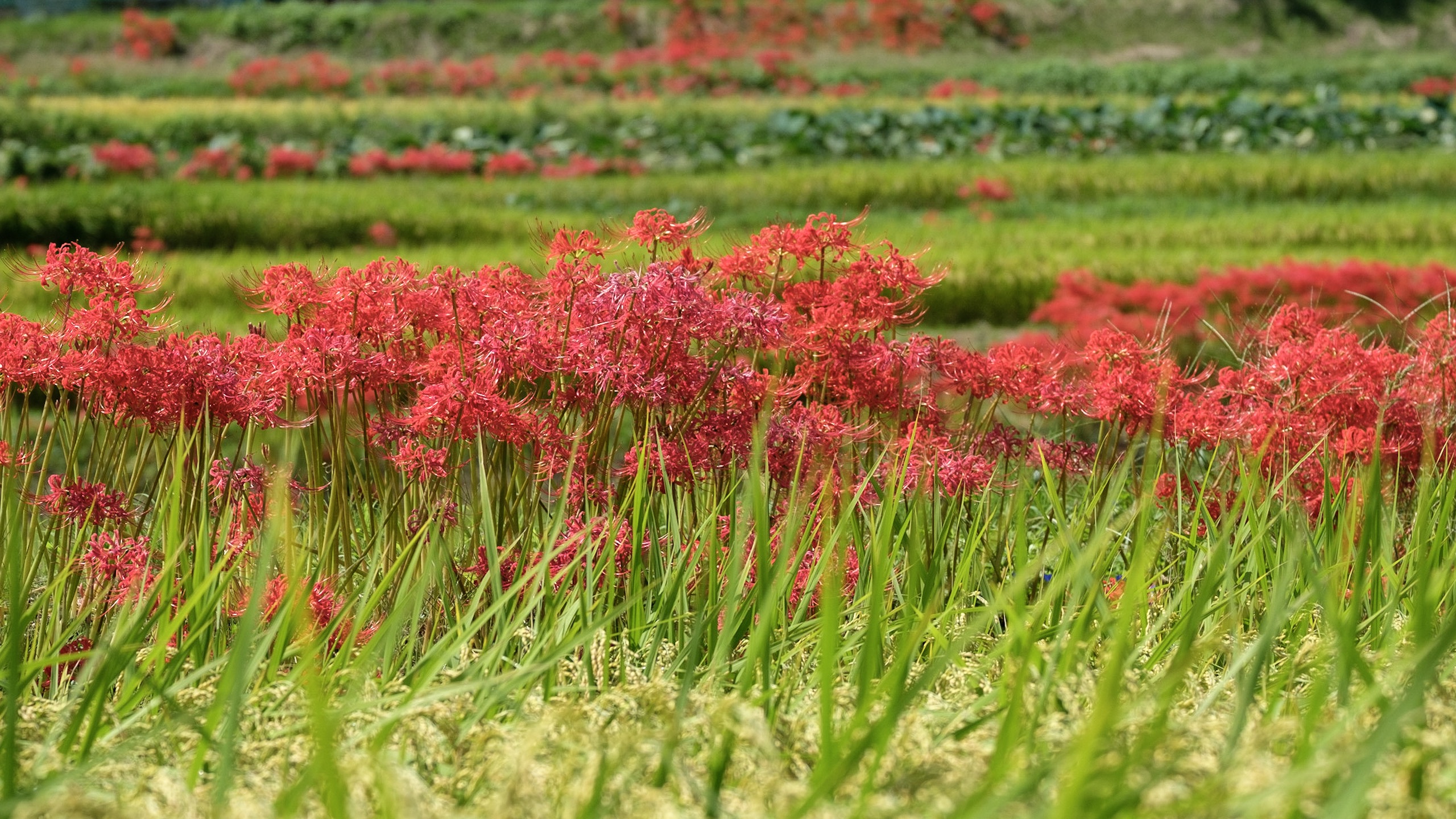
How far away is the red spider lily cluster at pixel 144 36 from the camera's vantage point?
23.1m

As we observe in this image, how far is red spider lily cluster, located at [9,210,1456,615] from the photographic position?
1.88 meters

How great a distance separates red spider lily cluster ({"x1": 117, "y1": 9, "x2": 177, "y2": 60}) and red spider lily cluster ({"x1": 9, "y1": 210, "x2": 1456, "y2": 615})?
23704mm

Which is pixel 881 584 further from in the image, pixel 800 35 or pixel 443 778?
pixel 800 35

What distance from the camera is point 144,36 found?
23172mm

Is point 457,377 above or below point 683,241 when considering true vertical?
below

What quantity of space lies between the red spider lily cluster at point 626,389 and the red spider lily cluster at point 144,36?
933 inches

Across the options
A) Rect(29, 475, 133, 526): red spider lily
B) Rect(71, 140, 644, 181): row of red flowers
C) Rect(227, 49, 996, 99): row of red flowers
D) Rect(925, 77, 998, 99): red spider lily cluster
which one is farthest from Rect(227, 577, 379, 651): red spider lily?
Rect(227, 49, 996, 99): row of red flowers

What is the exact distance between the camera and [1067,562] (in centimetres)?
186

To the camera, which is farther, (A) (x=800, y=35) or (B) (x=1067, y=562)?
(A) (x=800, y=35)

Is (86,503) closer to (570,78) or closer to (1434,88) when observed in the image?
(570,78)

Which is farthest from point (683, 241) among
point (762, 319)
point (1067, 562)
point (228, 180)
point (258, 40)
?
point (258, 40)

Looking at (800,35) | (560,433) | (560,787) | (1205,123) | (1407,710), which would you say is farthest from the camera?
(800,35)

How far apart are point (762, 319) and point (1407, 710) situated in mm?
1124

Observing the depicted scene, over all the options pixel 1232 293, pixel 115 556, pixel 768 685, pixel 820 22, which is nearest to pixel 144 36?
pixel 820 22
